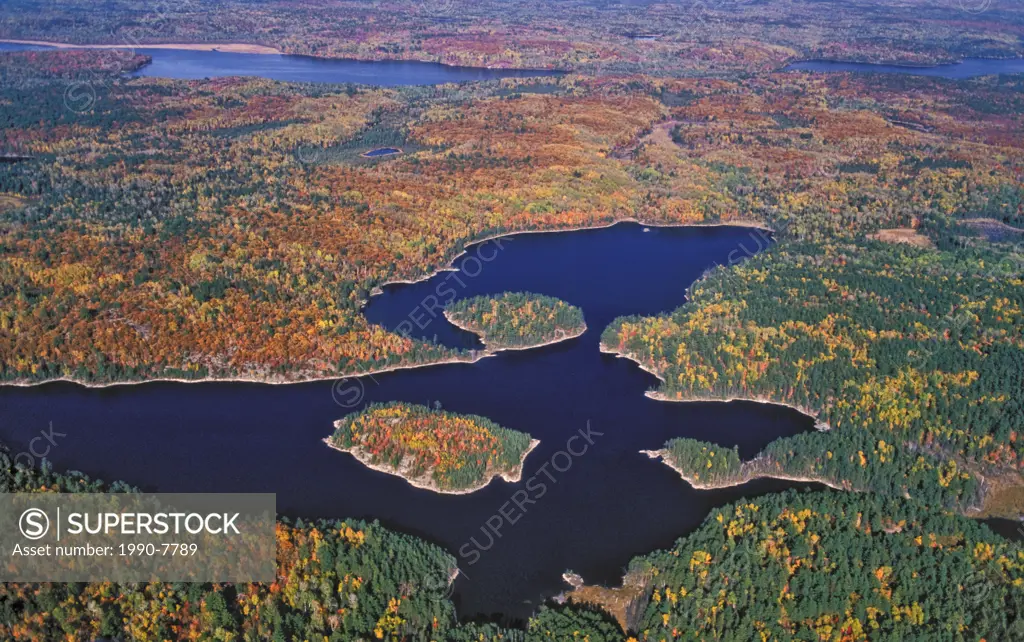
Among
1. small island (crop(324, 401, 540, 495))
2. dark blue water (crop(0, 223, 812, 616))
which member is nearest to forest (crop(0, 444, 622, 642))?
dark blue water (crop(0, 223, 812, 616))

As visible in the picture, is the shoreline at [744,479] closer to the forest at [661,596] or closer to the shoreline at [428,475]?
the forest at [661,596]

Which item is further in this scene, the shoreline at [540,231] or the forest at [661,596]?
the shoreline at [540,231]

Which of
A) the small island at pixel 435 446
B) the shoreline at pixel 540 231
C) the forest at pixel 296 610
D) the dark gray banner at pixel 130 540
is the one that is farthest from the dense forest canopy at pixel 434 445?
the shoreline at pixel 540 231

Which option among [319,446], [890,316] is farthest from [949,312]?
[319,446]

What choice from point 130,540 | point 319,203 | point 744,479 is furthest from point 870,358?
point 319,203

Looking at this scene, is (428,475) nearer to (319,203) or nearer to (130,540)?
(130,540)

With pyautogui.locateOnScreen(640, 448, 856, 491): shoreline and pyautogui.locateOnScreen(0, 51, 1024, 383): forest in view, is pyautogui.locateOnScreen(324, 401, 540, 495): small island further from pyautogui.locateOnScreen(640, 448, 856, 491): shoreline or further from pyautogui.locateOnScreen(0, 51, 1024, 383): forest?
pyautogui.locateOnScreen(640, 448, 856, 491): shoreline
